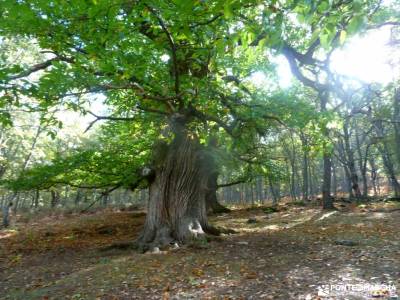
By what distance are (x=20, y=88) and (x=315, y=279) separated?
6.15 m

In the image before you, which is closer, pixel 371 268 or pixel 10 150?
pixel 371 268

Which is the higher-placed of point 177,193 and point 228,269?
point 177,193

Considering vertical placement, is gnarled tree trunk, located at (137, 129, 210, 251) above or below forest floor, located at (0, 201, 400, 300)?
above

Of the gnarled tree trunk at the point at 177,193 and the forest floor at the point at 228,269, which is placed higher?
the gnarled tree trunk at the point at 177,193

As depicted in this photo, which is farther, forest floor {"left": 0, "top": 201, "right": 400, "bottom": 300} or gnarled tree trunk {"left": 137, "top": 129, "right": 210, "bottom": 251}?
gnarled tree trunk {"left": 137, "top": 129, "right": 210, "bottom": 251}

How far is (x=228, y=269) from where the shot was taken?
6605mm

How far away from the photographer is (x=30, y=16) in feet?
14.2

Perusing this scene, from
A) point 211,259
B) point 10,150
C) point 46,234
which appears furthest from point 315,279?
point 10,150

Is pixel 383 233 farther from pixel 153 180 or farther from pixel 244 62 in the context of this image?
pixel 153 180

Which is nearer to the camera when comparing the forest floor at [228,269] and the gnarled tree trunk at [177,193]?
the forest floor at [228,269]

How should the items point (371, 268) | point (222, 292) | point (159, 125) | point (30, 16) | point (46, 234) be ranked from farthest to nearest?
point (46, 234), point (159, 125), point (371, 268), point (222, 292), point (30, 16)

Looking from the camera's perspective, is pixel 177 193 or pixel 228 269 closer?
pixel 228 269

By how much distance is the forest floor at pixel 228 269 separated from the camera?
206 inches

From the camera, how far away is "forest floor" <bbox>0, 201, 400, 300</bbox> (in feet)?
17.2
